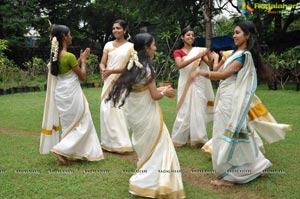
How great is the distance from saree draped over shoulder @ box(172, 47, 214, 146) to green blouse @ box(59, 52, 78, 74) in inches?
68.4

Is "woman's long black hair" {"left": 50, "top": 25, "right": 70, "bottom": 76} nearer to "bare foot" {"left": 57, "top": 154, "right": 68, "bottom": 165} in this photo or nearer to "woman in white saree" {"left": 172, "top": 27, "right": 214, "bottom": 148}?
"bare foot" {"left": 57, "top": 154, "right": 68, "bottom": 165}

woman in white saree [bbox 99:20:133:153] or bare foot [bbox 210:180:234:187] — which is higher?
woman in white saree [bbox 99:20:133:153]

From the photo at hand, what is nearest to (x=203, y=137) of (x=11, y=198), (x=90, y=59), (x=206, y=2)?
(x=11, y=198)

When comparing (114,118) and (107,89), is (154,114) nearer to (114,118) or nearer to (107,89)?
(114,118)

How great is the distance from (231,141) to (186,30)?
2.37 meters

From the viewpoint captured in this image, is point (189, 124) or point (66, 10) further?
point (66, 10)

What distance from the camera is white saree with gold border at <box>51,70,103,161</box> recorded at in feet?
16.0

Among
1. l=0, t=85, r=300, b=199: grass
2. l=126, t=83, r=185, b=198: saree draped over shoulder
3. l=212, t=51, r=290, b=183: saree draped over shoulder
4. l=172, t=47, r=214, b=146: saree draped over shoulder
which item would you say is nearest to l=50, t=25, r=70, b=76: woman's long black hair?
l=0, t=85, r=300, b=199: grass

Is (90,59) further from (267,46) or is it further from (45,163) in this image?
(45,163)

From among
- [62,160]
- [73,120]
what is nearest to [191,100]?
[73,120]

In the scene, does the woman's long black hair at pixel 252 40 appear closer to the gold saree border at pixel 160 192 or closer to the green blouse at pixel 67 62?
the gold saree border at pixel 160 192

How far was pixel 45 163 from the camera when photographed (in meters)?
4.98

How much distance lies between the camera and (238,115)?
394 centimetres

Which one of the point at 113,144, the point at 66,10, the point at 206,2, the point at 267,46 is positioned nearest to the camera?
the point at 113,144
